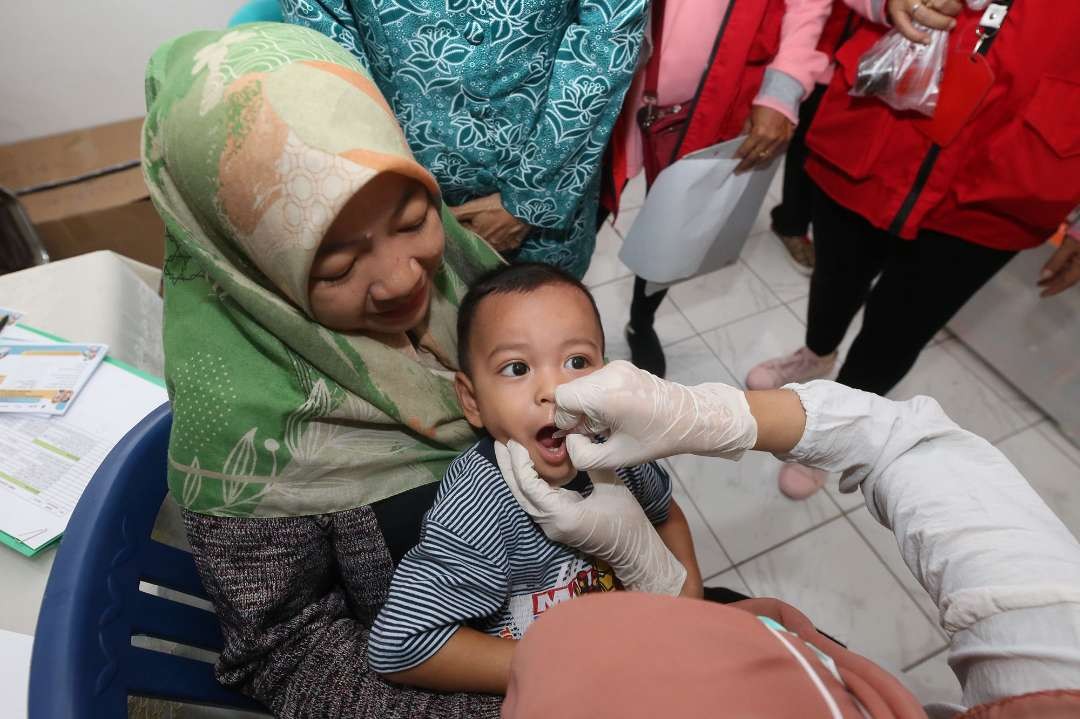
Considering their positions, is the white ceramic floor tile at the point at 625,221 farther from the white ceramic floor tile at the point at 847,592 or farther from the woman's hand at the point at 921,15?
the woman's hand at the point at 921,15

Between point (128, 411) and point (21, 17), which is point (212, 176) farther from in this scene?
point (21, 17)

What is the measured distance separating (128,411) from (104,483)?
1.36 ft

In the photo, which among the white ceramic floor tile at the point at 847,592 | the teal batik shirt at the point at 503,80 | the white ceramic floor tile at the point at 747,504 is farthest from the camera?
the white ceramic floor tile at the point at 747,504

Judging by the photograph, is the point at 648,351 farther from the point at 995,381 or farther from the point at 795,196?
the point at 995,381

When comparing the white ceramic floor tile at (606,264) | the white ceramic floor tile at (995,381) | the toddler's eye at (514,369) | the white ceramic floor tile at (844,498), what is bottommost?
the white ceramic floor tile at (844,498)

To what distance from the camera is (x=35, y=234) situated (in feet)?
7.54

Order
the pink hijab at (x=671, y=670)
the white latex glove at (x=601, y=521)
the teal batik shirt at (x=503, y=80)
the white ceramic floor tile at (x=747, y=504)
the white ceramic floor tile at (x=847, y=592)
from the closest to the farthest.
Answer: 1. the pink hijab at (x=671, y=670)
2. the white latex glove at (x=601, y=521)
3. the teal batik shirt at (x=503, y=80)
4. the white ceramic floor tile at (x=847, y=592)
5. the white ceramic floor tile at (x=747, y=504)

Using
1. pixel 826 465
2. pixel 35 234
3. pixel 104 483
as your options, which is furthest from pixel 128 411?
pixel 35 234

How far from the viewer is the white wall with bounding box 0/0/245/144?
2311 millimetres

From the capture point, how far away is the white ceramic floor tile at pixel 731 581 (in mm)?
1925

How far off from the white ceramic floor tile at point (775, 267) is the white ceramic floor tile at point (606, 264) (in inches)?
24.3

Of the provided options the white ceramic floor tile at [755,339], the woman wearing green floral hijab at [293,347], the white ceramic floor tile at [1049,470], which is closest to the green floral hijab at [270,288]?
the woman wearing green floral hijab at [293,347]

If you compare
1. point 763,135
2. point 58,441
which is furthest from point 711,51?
point 58,441

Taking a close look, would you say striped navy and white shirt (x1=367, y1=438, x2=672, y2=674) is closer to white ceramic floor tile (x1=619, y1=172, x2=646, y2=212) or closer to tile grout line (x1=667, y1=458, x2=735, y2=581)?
tile grout line (x1=667, y1=458, x2=735, y2=581)
